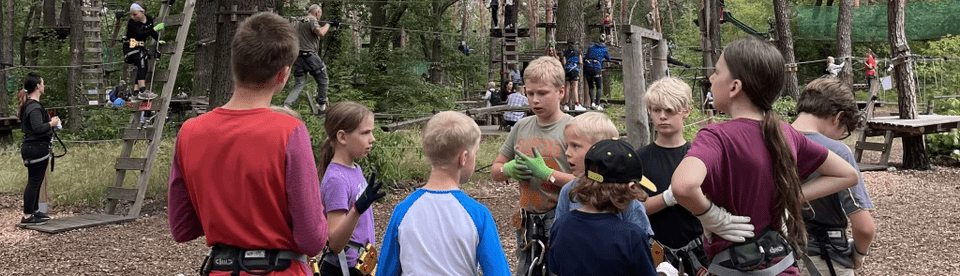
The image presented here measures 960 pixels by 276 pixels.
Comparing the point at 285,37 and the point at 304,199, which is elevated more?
the point at 285,37

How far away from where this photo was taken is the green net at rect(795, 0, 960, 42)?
2895 centimetres

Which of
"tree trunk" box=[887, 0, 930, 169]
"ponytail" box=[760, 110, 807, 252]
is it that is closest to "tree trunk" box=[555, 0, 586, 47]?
"tree trunk" box=[887, 0, 930, 169]

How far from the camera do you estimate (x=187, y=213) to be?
2725 millimetres

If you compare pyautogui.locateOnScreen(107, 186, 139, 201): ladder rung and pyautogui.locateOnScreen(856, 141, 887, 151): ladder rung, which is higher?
pyautogui.locateOnScreen(107, 186, 139, 201): ladder rung

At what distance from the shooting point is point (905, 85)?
14648 mm

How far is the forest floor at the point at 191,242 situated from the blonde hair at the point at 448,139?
4215 millimetres

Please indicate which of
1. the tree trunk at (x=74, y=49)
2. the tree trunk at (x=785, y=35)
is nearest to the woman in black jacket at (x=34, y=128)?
the tree trunk at (x=74, y=49)

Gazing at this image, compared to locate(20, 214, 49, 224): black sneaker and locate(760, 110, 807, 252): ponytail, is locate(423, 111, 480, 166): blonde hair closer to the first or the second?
locate(760, 110, 807, 252): ponytail

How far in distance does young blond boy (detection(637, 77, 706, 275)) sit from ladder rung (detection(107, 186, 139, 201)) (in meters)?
7.76

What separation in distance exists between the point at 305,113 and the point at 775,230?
9055 mm

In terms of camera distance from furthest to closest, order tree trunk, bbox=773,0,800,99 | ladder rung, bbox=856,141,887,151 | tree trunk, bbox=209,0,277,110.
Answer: tree trunk, bbox=773,0,800,99, ladder rung, bbox=856,141,887,151, tree trunk, bbox=209,0,277,110

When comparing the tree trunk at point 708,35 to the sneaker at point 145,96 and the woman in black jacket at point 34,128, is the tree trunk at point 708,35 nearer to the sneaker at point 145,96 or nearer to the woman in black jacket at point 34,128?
the sneaker at point 145,96

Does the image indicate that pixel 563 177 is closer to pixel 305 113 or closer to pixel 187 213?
pixel 187 213

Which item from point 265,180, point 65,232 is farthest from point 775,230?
point 65,232
